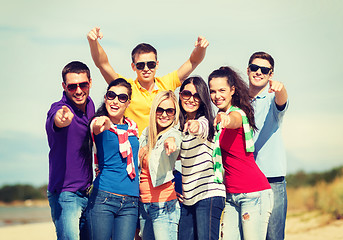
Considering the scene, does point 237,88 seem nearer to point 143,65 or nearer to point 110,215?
point 143,65

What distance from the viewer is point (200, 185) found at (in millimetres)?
4516

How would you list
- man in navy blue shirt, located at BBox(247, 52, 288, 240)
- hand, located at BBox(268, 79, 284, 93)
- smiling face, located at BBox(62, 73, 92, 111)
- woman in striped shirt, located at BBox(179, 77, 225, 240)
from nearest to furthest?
woman in striped shirt, located at BBox(179, 77, 225, 240)
hand, located at BBox(268, 79, 284, 93)
smiling face, located at BBox(62, 73, 92, 111)
man in navy blue shirt, located at BBox(247, 52, 288, 240)

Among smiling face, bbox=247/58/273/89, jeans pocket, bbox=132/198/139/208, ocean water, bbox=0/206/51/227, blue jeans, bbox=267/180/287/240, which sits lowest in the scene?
ocean water, bbox=0/206/51/227

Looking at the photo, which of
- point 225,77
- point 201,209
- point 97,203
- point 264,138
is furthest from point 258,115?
point 97,203

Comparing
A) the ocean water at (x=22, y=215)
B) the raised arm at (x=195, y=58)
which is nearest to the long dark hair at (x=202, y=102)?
the raised arm at (x=195, y=58)

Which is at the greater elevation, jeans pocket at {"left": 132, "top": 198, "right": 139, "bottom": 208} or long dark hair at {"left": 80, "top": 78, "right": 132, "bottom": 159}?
long dark hair at {"left": 80, "top": 78, "right": 132, "bottom": 159}

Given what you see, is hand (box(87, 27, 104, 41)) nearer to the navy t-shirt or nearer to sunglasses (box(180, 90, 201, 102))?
sunglasses (box(180, 90, 201, 102))

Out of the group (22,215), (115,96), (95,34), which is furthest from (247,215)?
(22,215)

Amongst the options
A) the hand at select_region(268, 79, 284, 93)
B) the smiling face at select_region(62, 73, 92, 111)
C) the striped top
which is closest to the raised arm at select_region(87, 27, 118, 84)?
the smiling face at select_region(62, 73, 92, 111)

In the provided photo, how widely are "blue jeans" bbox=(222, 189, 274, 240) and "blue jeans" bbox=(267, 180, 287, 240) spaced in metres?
0.80

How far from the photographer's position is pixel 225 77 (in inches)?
190

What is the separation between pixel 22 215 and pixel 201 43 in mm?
28313

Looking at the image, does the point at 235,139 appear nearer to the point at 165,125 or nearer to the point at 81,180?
the point at 165,125

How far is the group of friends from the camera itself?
4.39 meters
